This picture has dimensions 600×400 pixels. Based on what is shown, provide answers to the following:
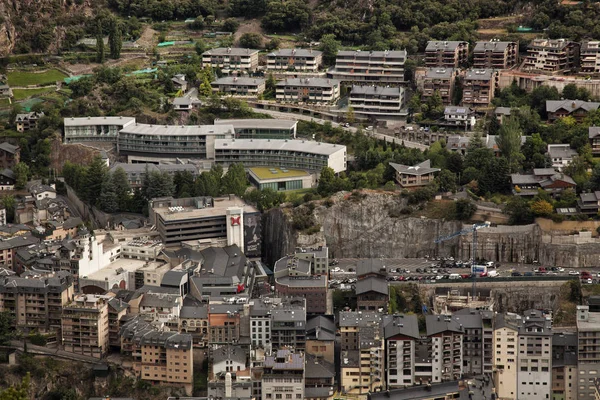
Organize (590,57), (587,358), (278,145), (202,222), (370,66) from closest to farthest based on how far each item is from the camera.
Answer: (587,358)
(202,222)
(278,145)
(590,57)
(370,66)

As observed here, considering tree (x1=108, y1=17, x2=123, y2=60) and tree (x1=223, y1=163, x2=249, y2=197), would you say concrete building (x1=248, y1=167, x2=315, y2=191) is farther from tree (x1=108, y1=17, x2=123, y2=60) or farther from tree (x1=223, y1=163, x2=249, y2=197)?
tree (x1=108, y1=17, x2=123, y2=60)

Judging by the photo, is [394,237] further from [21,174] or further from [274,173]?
[21,174]

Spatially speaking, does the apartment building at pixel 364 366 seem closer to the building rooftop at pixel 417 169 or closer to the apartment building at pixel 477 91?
the building rooftop at pixel 417 169

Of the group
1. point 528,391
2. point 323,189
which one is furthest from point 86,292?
point 528,391

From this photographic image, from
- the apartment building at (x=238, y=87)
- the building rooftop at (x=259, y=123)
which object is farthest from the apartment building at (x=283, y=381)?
the apartment building at (x=238, y=87)

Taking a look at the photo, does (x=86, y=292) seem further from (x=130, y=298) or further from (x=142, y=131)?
(x=142, y=131)

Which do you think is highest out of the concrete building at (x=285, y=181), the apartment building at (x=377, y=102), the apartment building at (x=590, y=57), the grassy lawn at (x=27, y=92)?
the apartment building at (x=590, y=57)

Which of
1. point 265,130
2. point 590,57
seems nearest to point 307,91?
point 265,130
